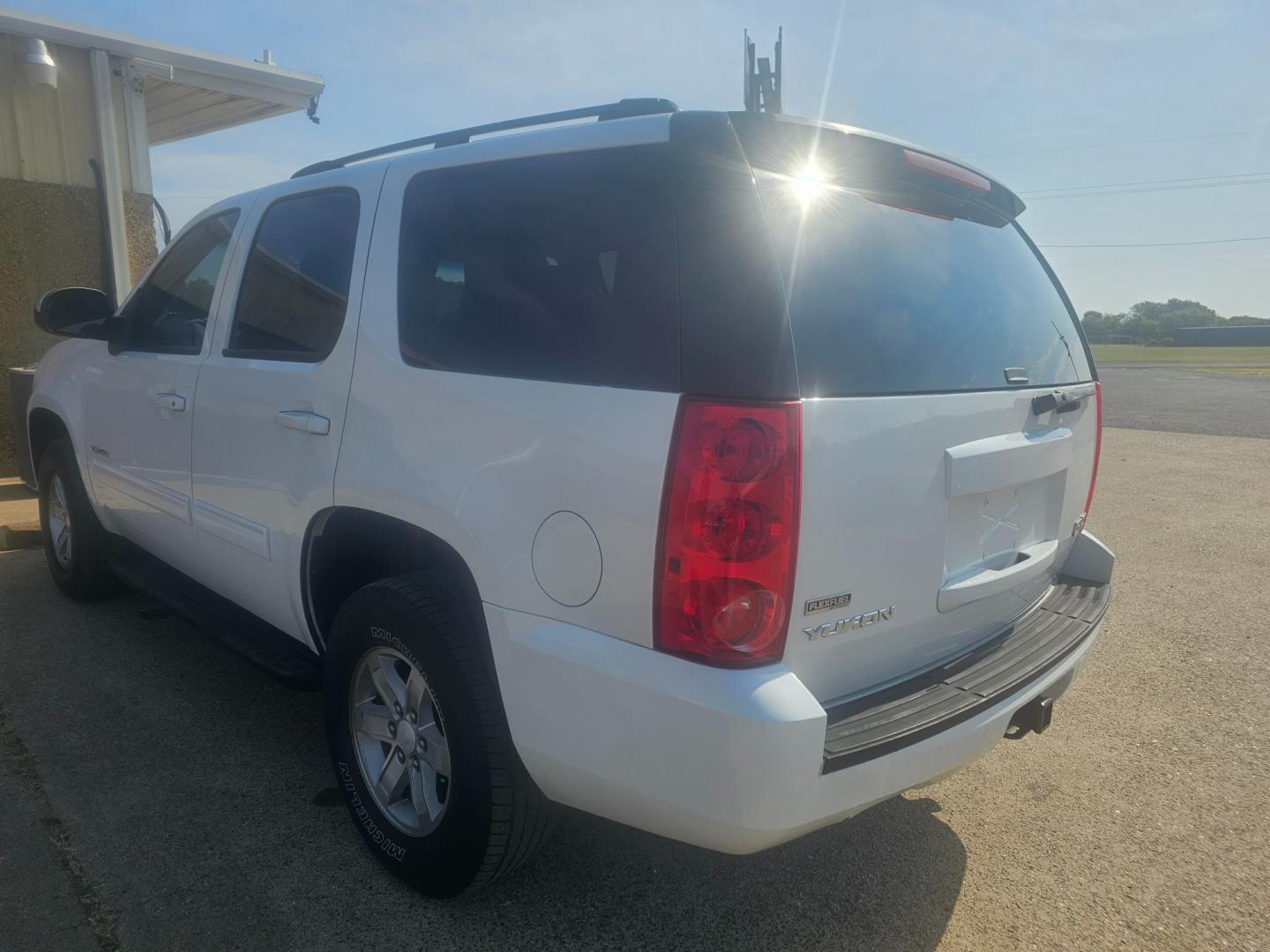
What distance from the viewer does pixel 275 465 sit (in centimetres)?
284

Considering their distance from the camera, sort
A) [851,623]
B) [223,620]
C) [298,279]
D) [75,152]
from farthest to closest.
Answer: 1. [75,152]
2. [223,620]
3. [298,279]
4. [851,623]

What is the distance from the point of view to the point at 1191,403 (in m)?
19.5

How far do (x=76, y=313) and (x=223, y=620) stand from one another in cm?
161

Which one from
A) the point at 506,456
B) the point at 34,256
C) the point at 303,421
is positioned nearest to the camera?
the point at 506,456

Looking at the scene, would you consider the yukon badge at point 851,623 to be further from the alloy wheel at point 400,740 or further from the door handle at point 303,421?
the door handle at point 303,421

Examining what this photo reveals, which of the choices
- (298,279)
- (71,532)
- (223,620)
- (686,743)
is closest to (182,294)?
→ (298,279)

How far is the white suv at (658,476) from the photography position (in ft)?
5.92

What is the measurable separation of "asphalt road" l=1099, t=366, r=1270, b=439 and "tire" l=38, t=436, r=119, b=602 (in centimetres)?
1434

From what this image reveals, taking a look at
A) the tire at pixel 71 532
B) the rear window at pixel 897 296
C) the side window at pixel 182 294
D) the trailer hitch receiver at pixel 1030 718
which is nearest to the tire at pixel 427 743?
the rear window at pixel 897 296

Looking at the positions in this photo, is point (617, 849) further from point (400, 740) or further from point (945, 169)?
point (945, 169)

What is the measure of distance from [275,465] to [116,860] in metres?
1.21

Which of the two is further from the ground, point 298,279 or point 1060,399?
point 298,279

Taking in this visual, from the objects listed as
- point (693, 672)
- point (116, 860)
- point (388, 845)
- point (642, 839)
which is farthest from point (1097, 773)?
point (116, 860)

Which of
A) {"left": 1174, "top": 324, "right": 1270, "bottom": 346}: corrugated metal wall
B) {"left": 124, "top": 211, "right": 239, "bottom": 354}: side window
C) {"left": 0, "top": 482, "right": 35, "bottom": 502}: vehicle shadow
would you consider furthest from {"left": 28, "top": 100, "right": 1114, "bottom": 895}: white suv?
{"left": 1174, "top": 324, "right": 1270, "bottom": 346}: corrugated metal wall
